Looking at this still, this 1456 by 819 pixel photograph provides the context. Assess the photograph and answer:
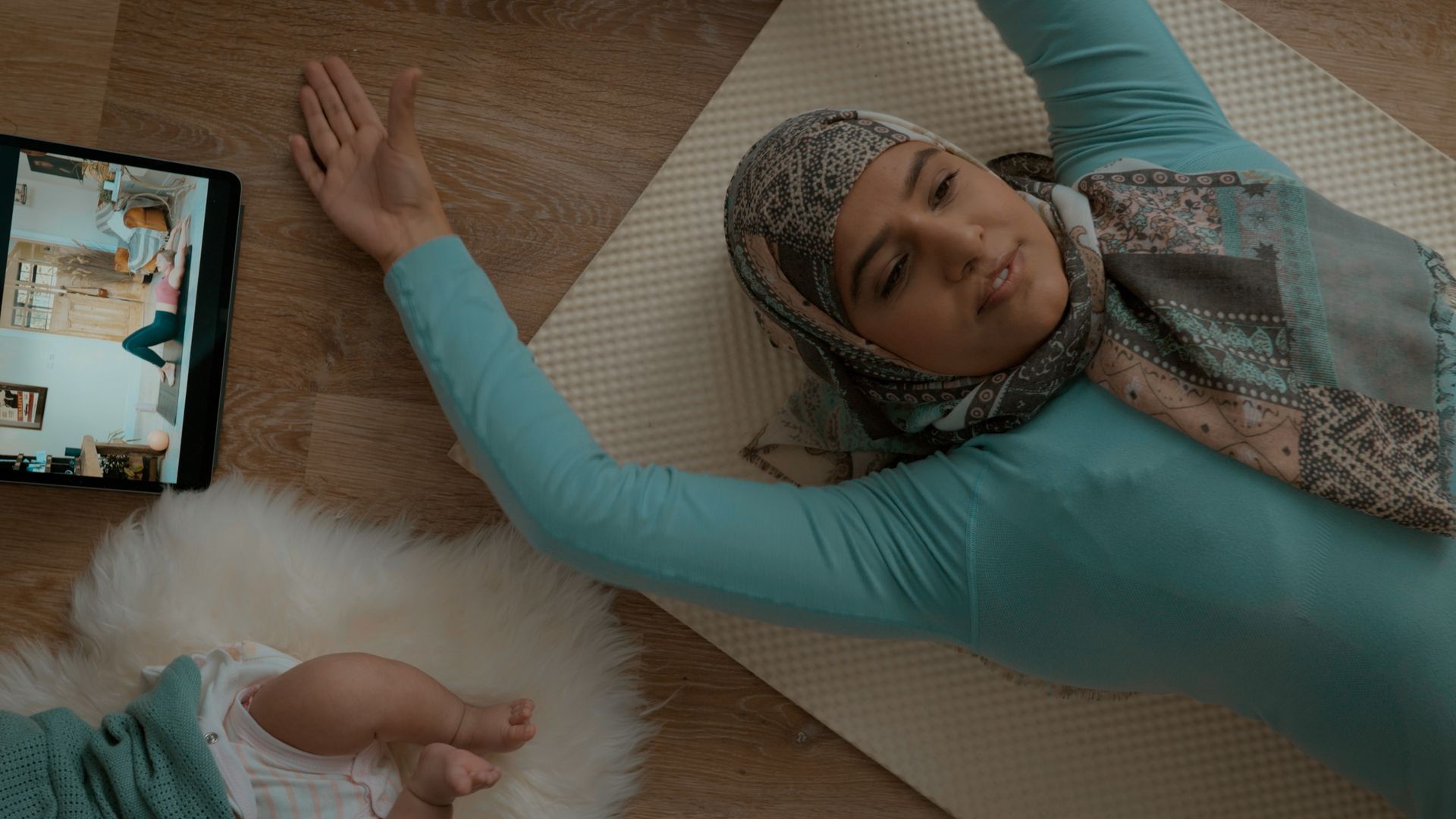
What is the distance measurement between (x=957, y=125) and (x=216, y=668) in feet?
3.41

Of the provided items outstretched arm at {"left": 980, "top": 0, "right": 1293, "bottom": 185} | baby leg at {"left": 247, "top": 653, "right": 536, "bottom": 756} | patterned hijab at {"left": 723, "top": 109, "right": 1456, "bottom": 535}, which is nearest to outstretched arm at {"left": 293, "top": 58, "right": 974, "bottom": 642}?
patterned hijab at {"left": 723, "top": 109, "right": 1456, "bottom": 535}

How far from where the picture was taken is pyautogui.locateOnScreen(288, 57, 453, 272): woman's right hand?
103cm

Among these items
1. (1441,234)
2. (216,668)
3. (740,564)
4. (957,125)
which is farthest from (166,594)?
(1441,234)

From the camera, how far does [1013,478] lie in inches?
33.4

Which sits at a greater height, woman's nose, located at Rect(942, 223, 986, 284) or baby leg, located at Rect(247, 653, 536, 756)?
woman's nose, located at Rect(942, 223, 986, 284)

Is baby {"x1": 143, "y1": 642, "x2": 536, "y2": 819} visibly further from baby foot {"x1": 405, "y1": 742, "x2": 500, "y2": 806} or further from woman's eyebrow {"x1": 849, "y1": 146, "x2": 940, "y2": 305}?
woman's eyebrow {"x1": 849, "y1": 146, "x2": 940, "y2": 305}

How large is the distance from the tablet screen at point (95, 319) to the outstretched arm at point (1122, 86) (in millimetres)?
974

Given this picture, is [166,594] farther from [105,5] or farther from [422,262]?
[105,5]

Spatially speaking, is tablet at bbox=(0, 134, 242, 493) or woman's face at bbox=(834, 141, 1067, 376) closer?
woman's face at bbox=(834, 141, 1067, 376)

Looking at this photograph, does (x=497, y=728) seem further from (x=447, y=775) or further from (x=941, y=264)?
(x=941, y=264)

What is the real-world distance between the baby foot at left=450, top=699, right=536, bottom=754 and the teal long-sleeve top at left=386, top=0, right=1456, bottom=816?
213mm

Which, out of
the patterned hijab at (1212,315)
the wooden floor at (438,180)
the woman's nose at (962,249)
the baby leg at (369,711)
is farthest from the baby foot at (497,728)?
the woman's nose at (962,249)

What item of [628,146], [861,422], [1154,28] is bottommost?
[861,422]

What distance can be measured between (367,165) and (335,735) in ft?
2.05
